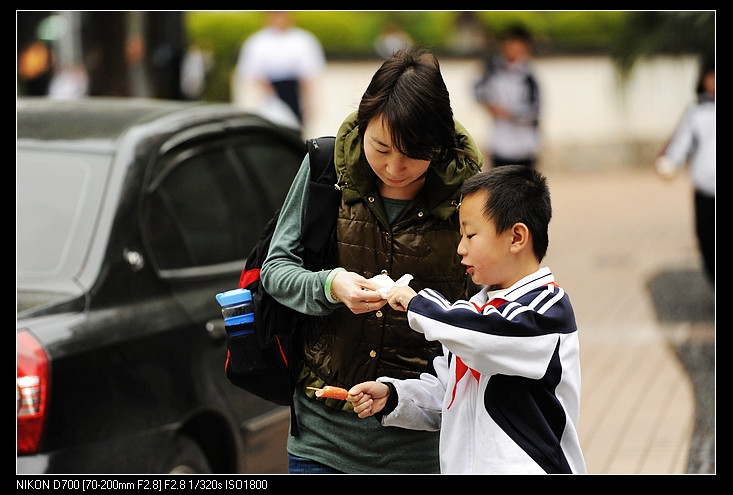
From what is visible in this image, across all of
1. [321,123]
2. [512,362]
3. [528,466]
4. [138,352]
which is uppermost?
[512,362]

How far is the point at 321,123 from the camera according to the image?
18547 millimetres

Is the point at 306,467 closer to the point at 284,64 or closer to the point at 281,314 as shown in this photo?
Result: the point at 281,314

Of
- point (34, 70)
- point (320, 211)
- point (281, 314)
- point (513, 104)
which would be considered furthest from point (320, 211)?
point (34, 70)

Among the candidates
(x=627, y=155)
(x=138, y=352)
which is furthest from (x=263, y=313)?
(x=627, y=155)

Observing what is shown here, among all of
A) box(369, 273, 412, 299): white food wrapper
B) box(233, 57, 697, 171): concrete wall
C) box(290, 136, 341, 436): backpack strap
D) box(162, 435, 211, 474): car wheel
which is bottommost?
box(233, 57, 697, 171): concrete wall

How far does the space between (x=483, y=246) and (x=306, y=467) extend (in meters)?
0.82

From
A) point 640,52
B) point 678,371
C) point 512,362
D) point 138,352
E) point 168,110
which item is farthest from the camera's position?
point 640,52

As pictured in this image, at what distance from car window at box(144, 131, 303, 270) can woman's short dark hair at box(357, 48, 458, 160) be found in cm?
161

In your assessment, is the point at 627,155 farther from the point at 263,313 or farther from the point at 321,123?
the point at 263,313

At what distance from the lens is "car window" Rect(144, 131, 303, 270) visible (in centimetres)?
412

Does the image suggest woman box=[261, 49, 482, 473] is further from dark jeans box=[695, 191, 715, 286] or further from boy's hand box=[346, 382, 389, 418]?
dark jeans box=[695, 191, 715, 286]

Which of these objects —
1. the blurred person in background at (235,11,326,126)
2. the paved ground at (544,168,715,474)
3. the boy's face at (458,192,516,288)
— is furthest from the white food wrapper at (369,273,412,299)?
the blurred person in background at (235,11,326,126)

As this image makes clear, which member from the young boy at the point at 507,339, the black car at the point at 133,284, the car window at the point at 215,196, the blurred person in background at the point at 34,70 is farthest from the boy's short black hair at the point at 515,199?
the blurred person in background at the point at 34,70

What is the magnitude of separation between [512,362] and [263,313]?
727 mm
